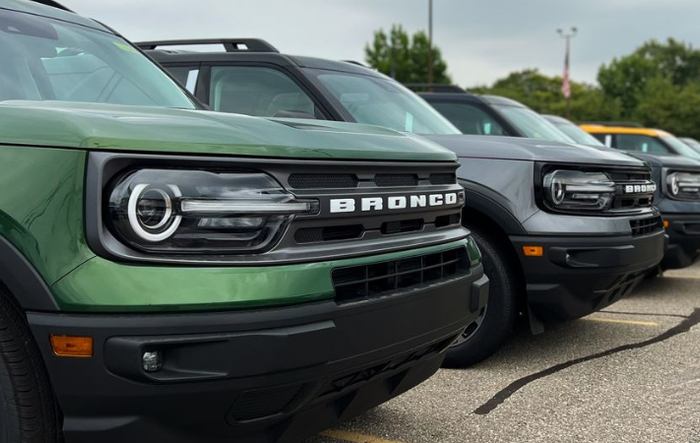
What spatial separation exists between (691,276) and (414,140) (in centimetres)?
640

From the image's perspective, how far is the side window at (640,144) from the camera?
1119 cm

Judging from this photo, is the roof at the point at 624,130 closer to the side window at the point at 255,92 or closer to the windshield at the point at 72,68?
the side window at the point at 255,92

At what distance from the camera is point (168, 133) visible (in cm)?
208

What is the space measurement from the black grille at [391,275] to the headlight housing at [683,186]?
5034mm

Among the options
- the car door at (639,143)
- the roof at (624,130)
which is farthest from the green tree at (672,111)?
the car door at (639,143)

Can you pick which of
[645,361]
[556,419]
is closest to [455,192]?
[556,419]

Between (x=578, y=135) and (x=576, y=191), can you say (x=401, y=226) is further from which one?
(x=578, y=135)

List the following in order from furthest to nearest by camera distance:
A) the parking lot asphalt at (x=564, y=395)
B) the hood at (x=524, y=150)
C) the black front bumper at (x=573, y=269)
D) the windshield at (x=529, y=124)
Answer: the windshield at (x=529, y=124) → the hood at (x=524, y=150) → the black front bumper at (x=573, y=269) → the parking lot asphalt at (x=564, y=395)

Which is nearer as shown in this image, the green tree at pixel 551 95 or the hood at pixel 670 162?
the hood at pixel 670 162

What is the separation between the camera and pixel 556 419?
11.6 ft

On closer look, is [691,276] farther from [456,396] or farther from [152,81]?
[152,81]

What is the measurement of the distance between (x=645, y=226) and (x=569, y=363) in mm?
991

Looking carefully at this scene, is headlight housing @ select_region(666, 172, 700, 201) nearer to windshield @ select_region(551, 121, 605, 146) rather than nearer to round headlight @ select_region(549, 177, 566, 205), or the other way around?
windshield @ select_region(551, 121, 605, 146)

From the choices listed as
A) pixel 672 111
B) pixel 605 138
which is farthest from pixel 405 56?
pixel 605 138
